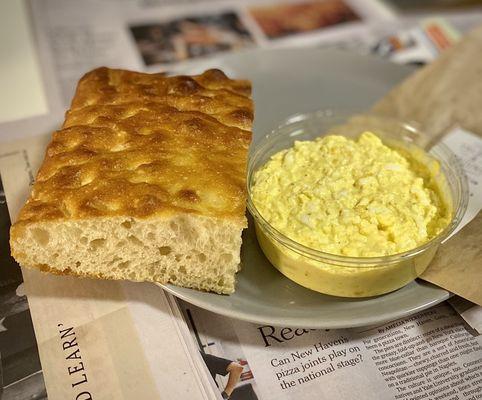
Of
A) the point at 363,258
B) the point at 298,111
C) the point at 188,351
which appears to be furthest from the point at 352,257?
the point at 298,111

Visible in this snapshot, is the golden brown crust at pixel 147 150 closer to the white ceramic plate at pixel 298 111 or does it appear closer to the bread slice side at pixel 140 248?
the bread slice side at pixel 140 248

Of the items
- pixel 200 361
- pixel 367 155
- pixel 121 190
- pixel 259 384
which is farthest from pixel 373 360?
pixel 121 190

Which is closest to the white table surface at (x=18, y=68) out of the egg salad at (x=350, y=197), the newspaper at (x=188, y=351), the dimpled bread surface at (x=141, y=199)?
the newspaper at (x=188, y=351)

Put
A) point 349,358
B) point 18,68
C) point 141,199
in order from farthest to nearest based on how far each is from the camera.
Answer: point 18,68, point 349,358, point 141,199

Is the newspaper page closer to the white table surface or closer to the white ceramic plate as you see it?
the white ceramic plate

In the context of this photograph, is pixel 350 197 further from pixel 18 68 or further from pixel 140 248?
pixel 18 68

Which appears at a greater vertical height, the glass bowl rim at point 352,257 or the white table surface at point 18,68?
the glass bowl rim at point 352,257

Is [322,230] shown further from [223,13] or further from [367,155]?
[223,13]

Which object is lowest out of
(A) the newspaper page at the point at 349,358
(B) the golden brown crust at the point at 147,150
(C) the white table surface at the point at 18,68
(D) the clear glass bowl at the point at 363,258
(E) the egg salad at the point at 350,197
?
(A) the newspaper page at the point at 349,358
